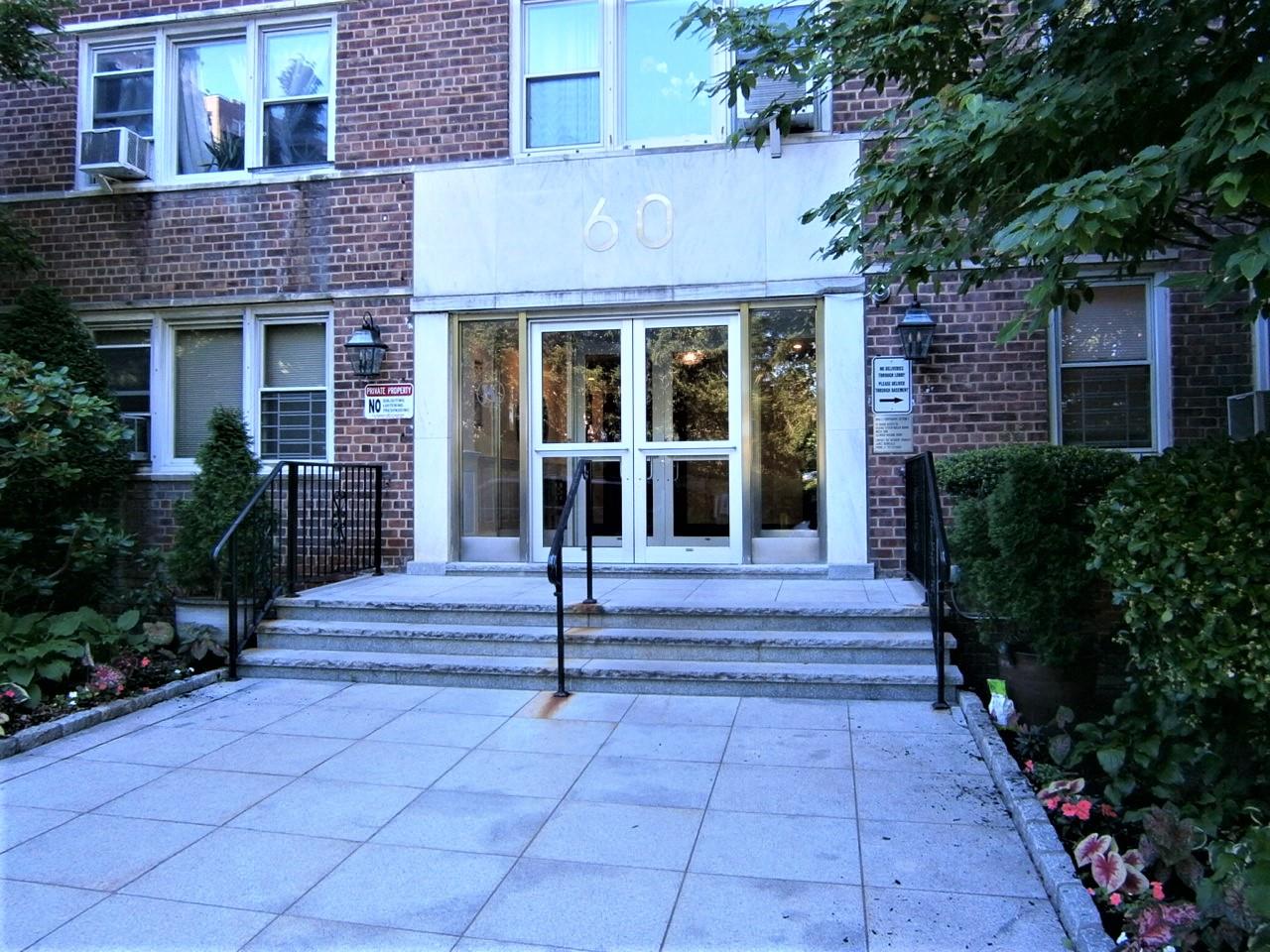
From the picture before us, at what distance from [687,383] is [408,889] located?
518cm

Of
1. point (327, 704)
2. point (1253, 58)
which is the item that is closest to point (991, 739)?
point (1253, 58)

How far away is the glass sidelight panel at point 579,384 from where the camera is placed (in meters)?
7.41

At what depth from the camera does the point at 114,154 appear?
7789mm

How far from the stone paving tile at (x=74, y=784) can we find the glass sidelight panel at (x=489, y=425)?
392 centimetres

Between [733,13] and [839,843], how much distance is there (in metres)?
4.03

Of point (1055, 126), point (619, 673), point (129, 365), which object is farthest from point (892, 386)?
point (129, 365)

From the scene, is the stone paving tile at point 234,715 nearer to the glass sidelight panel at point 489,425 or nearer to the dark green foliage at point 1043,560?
the glass sidelight panel at point 489,425

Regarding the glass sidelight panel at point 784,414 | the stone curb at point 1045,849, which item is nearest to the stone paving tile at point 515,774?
the stone curb at point 1045,849

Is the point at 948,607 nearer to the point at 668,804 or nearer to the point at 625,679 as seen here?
the point at 625,679

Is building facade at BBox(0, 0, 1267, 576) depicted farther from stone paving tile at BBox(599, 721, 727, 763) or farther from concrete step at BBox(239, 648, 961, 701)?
stone paving tile at BBox(599, 721, 727, 763)

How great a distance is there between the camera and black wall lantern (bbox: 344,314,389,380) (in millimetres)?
7344

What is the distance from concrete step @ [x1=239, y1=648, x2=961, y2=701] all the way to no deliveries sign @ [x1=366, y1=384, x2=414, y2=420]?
2.59m

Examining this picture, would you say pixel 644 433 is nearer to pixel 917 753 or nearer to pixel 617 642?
pixel 617 642

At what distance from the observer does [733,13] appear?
14.4 ft
